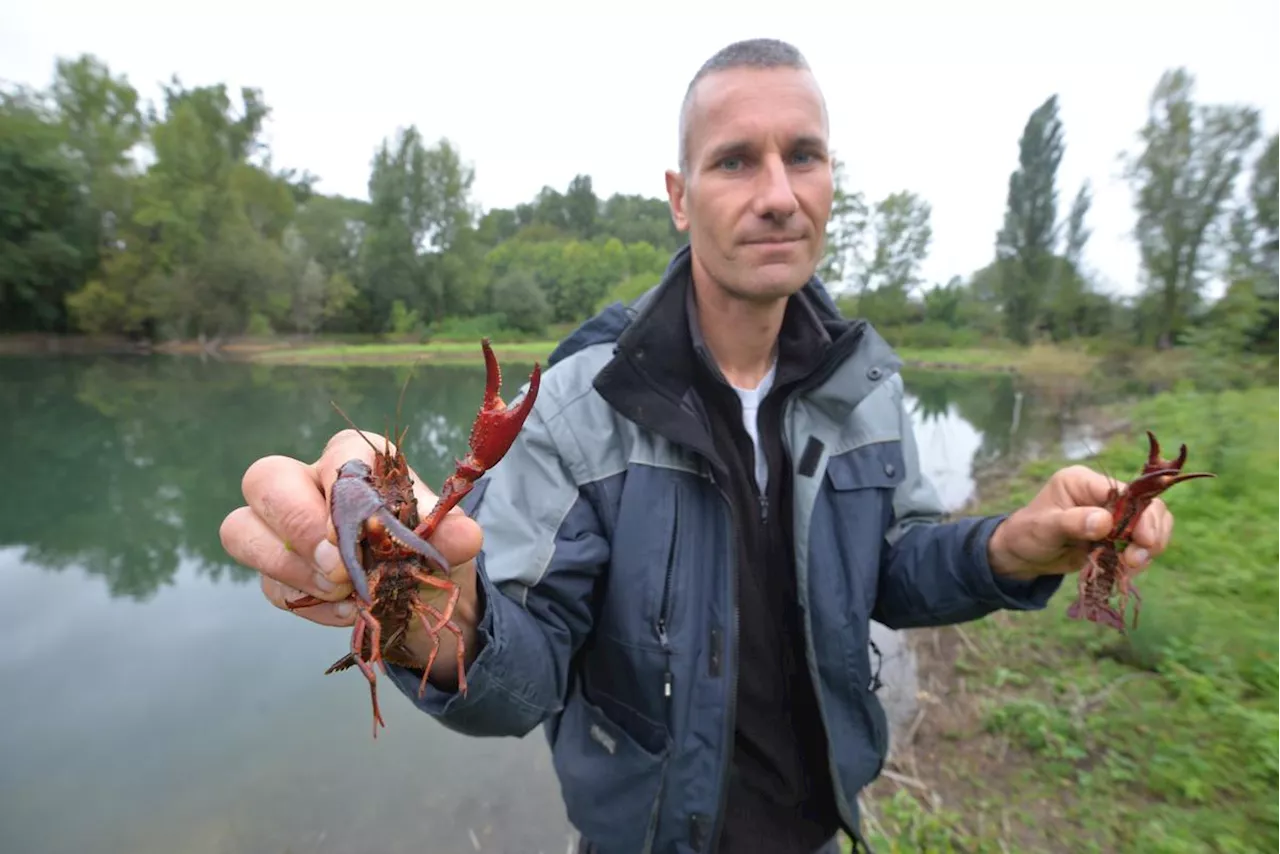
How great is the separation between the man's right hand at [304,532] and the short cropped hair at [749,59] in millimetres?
1527

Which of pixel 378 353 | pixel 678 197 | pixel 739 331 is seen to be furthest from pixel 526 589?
pixel 378 353

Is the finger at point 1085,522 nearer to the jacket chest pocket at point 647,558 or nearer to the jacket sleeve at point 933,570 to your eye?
the jacket sleeve at point 933,570

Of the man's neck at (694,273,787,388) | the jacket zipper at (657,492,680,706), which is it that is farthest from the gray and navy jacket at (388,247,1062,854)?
the man's neck at (694,273,787,388)

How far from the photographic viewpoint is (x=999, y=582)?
2070 millimetres

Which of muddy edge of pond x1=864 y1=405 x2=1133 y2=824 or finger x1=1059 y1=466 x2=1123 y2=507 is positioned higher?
finger x1=1059 y1=466 x2=1123 y2=507

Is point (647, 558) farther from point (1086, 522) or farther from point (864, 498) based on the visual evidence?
point (1086, 522)

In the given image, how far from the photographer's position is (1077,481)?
1.93 meters

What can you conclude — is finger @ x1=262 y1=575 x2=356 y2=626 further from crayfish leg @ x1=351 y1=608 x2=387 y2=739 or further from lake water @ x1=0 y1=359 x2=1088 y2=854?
lake water @ x1=0 y1=359 x2=1088 y2=854

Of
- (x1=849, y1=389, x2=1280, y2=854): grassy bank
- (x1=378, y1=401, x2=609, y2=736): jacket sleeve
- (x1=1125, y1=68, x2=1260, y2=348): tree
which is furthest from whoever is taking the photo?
(x1=1125, y1=68, x2=1260, y2=348): tree

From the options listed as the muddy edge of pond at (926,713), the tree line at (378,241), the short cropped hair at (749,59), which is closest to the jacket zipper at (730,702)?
the short cropped hair at (749,59)

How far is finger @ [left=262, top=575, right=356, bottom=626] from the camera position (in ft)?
4.37

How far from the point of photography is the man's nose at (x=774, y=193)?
1.94 m

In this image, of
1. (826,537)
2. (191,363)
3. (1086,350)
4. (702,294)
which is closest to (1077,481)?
(826,537)

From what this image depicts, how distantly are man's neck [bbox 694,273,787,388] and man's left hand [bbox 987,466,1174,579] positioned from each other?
3.06 feet
